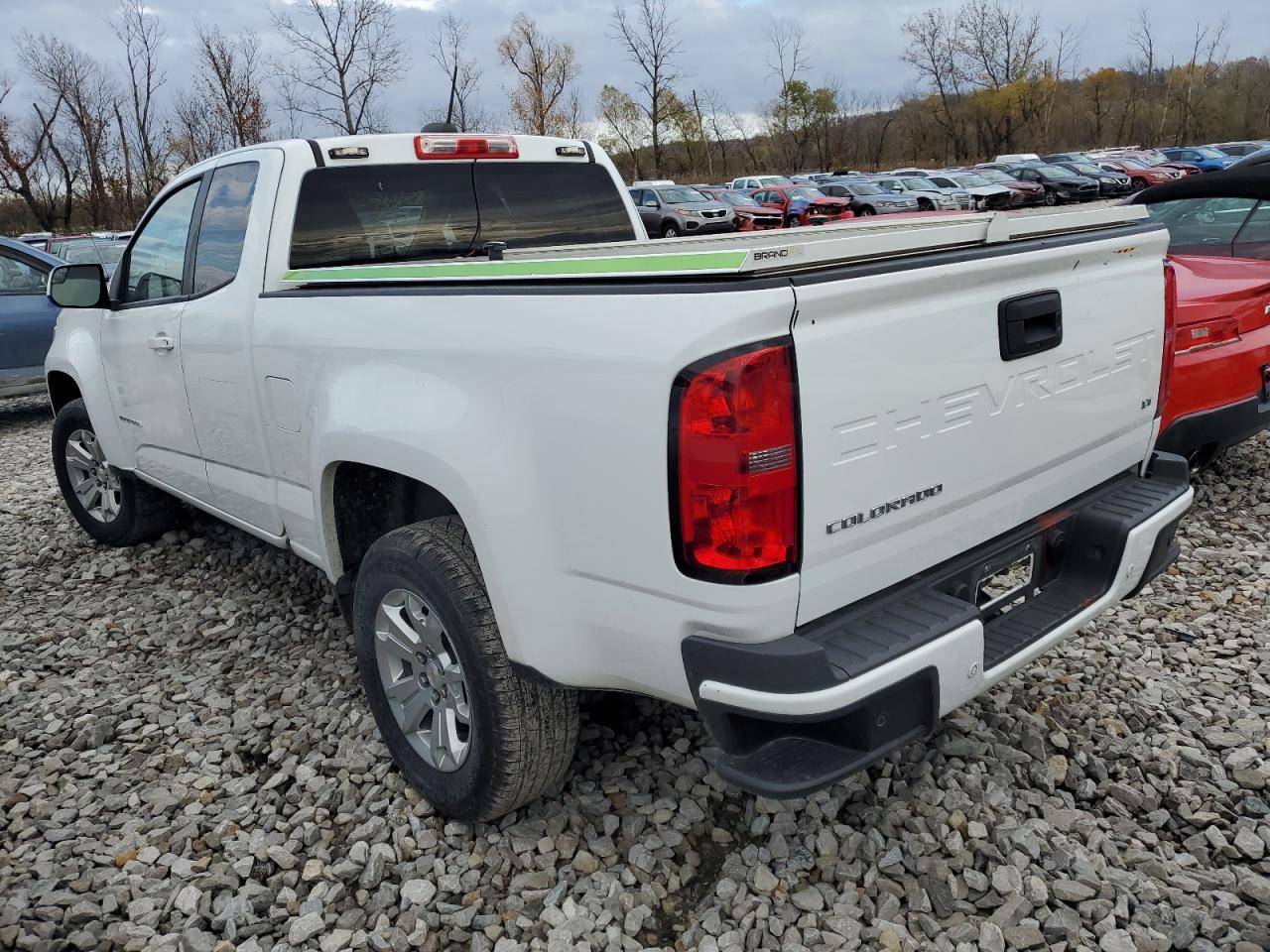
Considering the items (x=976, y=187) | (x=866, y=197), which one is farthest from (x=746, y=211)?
(x=976, y=187)

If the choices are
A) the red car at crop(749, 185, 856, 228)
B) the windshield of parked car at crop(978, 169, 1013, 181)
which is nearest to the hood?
the red car at crop(749, 185, 856, 228)

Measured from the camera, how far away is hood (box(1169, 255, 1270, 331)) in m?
4.57

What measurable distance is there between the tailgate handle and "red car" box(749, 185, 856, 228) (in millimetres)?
21183

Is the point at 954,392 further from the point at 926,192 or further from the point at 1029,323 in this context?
the point at 926,192

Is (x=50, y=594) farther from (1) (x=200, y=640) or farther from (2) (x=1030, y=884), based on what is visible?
(2) (x=1030, y=884)

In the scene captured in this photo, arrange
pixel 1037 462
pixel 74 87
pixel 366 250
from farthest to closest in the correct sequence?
pixel 74 87 → pixel 366 250 → pixel 1037 462

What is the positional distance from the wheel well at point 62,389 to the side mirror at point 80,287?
104cm

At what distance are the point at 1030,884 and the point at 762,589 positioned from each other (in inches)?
46.5

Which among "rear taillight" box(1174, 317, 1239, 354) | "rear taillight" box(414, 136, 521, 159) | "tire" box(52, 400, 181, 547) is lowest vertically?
"tire" box(52, 400, 181, 547)

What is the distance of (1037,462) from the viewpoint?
8.21ft

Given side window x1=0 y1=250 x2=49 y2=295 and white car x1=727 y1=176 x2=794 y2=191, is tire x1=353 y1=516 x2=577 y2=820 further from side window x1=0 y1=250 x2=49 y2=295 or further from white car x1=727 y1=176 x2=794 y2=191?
white car x1=727 y1=176 x2=794 y2=191

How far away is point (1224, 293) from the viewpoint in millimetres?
4648

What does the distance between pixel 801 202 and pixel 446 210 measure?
2292 cm

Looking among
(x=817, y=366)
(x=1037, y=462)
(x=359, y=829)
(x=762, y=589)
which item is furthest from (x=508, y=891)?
(x=1037, y=462)
